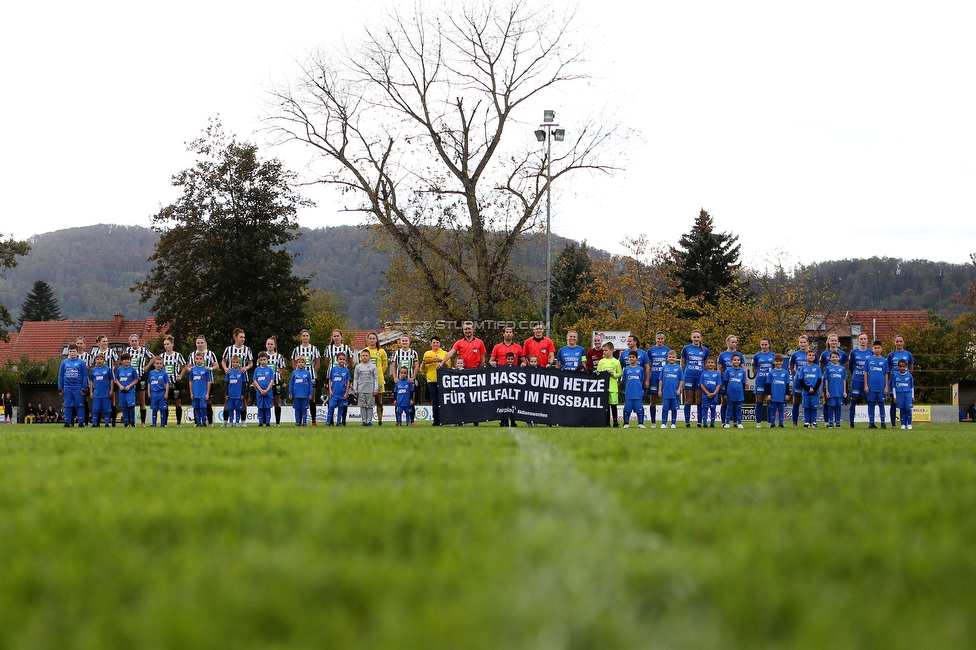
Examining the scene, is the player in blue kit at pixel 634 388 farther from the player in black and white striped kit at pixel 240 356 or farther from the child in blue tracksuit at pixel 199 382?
the child in blue tracksuit at pixel 199 382

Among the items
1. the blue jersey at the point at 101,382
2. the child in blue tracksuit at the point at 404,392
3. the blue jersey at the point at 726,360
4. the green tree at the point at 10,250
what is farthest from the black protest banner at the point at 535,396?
the green tree at the point at 10,250

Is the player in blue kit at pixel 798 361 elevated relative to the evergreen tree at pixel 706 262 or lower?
lower

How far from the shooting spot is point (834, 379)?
22.0 metres

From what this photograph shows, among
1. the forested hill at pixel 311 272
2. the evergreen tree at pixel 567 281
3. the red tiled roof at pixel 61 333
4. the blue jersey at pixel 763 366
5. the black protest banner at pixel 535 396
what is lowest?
the black protest banner at pixel 535 396

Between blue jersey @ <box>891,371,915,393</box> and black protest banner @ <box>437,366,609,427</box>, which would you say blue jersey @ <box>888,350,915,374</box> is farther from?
black protest banner @ <box>437,366,609,427</box>

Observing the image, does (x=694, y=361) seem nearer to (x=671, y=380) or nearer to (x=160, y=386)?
(x=671, y=380)

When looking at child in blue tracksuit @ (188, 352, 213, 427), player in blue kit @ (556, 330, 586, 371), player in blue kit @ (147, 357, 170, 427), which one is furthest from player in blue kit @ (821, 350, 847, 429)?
player in blue kit @ (147, 357, 170, 427)

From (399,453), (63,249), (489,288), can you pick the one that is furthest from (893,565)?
(63,249)

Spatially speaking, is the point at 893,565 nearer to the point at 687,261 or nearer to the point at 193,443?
the point at 193,443

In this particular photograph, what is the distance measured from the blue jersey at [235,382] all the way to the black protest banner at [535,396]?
16.8ft

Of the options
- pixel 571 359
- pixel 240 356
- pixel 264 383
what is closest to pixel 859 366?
pixel 571 359

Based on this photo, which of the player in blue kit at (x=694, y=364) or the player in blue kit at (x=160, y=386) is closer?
the player in blue kit at (x=694, y=364)

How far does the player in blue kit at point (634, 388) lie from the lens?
19.7m

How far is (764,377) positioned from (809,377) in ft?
3.52
